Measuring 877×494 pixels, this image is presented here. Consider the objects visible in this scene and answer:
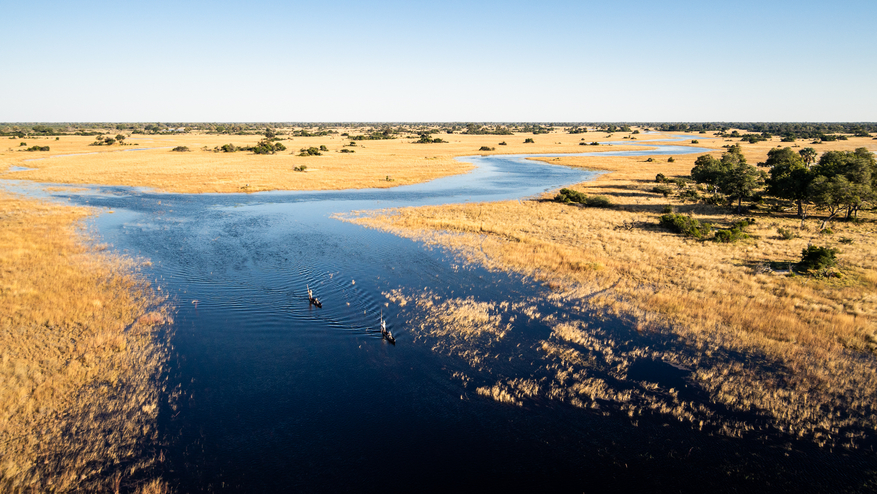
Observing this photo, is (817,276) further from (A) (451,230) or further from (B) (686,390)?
(A) (451,230)

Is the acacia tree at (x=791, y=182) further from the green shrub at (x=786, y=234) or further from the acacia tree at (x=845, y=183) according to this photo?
the green shrub at (x=786, y=234)

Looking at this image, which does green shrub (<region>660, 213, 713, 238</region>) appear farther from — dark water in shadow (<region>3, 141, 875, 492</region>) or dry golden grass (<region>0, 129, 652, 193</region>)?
dry golden grass (<region>0, 129, 652, 193</region>)

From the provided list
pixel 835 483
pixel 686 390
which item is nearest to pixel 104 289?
pixel 686 390

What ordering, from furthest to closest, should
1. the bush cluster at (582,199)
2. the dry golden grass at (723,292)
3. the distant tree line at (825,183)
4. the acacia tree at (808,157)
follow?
the acacia tree at (808,157)
the bush cluster at (582,199)
the distant tree line at (825,183)
the dry golden grass at (723,292)

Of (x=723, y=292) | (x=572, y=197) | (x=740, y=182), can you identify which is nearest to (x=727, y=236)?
(x=723, y=292)

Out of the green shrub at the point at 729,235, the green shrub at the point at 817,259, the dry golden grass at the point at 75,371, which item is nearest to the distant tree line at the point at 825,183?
the green shrub at the point at 729,235

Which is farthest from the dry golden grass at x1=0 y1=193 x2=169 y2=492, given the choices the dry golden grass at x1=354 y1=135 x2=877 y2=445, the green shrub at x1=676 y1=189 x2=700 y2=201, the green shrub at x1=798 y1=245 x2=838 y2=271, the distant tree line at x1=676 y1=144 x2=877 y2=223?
the green shrub at x1=676 y1=189 x2=700 y2=201

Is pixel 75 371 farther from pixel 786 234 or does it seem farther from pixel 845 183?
pixel 845 183
